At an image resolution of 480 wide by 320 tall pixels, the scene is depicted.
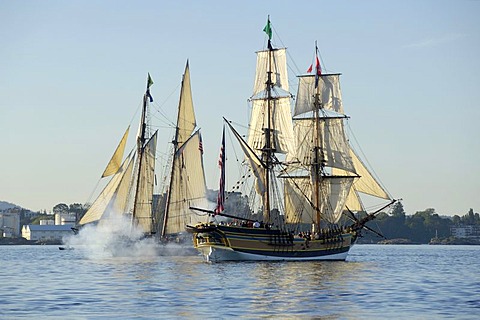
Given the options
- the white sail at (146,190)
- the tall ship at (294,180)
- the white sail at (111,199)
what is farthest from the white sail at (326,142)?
the white sail at (111,199)

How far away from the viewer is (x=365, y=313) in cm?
5000

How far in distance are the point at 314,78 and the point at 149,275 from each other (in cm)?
4779

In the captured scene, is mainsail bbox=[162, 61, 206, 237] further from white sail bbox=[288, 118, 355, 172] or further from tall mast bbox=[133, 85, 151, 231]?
white sail bbox=[288, 118, 355, 172]

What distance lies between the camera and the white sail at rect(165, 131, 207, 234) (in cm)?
11881

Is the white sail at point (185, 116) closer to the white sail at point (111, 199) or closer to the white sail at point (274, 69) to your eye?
the white sail at point (111, 199)

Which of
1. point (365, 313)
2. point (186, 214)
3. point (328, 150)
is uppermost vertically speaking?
point (328, 150)

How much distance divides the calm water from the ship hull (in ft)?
28.4

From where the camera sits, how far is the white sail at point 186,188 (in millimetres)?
118812

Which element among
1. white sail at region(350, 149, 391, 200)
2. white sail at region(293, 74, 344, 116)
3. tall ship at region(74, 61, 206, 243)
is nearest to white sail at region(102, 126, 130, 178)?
tall ship at region(74, 61, 206, 243)

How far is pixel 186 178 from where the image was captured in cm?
11900

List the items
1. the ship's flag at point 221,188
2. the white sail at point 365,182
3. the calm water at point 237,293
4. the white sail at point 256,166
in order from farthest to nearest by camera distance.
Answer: the white sail at point 365,182, the white sail at point 256,166, the ship's flag at point 221,188, the calm water at point 237,293

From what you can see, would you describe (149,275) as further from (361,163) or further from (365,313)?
(361,163)

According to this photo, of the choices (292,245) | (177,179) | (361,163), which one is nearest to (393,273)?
(292,245)

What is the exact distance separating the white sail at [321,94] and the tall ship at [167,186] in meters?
13.8
